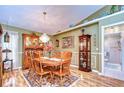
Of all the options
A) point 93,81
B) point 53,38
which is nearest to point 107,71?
point 93,81

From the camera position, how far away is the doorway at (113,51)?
2.38m

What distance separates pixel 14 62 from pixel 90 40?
57.9 inches

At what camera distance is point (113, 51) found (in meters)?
2.42

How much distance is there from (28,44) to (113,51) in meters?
1.55

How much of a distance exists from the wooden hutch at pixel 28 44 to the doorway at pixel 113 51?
121 cm

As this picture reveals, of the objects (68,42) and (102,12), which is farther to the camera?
(68,42)

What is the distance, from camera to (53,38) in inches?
104

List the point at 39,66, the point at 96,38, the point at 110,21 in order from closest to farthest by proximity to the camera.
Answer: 1. the point at 110,21
2. the point at 96,38
3. the point at 39,66

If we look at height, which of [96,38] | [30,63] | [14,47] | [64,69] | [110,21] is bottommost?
[64,69]

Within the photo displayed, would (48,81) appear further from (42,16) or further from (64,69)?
(42,16)

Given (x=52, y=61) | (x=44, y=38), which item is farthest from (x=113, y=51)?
(x=44, y=38)

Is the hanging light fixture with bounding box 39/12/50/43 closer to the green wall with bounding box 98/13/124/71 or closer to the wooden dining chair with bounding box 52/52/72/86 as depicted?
the wooden dining chair with bounding box 52/52/72/86

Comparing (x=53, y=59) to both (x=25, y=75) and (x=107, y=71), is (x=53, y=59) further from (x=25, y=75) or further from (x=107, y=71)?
(x=107, y=71)
